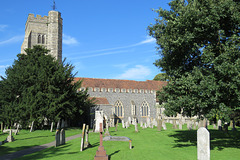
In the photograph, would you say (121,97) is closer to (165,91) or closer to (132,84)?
(132,84)

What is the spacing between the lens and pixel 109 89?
38469 mm

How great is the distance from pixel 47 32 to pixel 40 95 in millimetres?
25396

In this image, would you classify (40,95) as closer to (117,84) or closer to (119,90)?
(119,90)

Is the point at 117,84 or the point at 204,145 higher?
the point at 117,84

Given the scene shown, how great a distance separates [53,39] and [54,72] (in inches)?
828

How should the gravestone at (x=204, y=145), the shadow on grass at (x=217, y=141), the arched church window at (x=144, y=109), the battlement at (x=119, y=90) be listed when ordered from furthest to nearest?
the arched church window at (x=144, y=109), the battlement at (x=119, y=90), the shadow on grass at (x=217, y=141), the gravestone at (x=204, y=145)

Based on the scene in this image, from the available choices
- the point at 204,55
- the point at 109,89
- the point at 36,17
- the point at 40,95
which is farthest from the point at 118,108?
the point at 204,55

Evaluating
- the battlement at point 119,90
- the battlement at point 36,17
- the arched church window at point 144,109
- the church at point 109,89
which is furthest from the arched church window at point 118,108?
the battlement at point 36,17

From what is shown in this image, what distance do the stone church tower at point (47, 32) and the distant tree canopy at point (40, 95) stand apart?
55.6 ft

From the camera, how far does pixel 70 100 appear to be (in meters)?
25.8

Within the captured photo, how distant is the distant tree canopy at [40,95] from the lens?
23.7 m

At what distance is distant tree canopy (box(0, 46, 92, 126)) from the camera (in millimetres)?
23719

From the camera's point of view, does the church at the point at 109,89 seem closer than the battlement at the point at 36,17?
Yes

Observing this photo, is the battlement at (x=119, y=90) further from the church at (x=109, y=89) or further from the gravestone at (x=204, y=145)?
the gravestone at (x=204, y=145)
